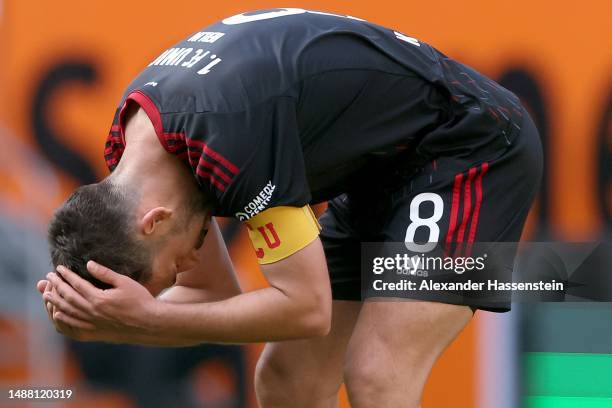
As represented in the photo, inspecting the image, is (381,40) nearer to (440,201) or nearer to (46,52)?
(440,201)

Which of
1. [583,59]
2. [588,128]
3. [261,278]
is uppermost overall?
[583,59]

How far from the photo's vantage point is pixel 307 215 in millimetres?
2506

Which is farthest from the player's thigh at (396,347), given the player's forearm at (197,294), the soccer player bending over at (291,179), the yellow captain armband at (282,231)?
the player's forearm at (197,294)

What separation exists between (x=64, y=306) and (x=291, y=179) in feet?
2.03

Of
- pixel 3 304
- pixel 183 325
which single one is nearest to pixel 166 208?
pixel 183 325

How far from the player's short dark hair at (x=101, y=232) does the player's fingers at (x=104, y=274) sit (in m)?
0.03

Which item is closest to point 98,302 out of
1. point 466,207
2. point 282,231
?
point 282,231

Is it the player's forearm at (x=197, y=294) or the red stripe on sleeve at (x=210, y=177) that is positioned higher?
the red stripe on sleeve at (x=210, y=177)

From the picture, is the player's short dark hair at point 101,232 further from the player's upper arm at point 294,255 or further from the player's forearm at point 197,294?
the player's forearm at point 197,294

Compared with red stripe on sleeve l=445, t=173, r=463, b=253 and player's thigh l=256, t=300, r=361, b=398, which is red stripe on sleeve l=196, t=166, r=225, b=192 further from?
player's thigh l=256, t=300, r=361, b=398

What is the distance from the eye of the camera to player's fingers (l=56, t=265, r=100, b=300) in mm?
2461

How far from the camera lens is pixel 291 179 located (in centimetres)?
244

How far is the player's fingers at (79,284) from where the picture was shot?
2461mm

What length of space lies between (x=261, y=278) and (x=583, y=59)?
1365mm
